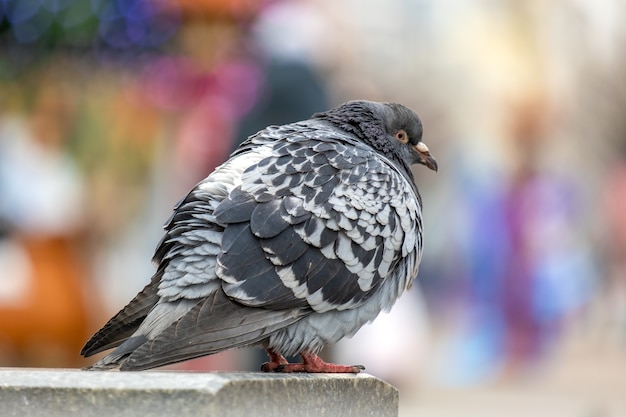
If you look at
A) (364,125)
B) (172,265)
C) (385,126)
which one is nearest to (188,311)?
(172,265)

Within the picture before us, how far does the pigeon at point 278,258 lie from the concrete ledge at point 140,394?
0.22 metres

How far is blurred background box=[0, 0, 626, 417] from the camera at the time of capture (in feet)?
29.1

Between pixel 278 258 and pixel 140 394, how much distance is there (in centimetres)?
79

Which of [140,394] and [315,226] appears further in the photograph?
[315,226]

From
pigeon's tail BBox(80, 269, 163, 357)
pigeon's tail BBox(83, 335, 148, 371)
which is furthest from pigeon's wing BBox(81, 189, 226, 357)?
pigeon's tail BBox(83, 335, 148, 371)

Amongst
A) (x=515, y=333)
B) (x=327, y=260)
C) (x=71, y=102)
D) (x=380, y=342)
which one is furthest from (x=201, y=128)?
(x=327, y=260)

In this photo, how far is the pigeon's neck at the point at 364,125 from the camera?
504 centimetres

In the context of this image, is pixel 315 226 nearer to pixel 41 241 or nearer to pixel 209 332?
pixel 209 332

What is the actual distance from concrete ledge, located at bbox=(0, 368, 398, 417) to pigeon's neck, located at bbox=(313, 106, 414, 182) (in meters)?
1.25

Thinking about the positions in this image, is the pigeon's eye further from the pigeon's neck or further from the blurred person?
the blurred person

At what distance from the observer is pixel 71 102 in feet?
32.1

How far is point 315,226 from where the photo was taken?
443 cm

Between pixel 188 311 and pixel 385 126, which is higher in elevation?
pixel 385 126

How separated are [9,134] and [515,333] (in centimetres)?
498
